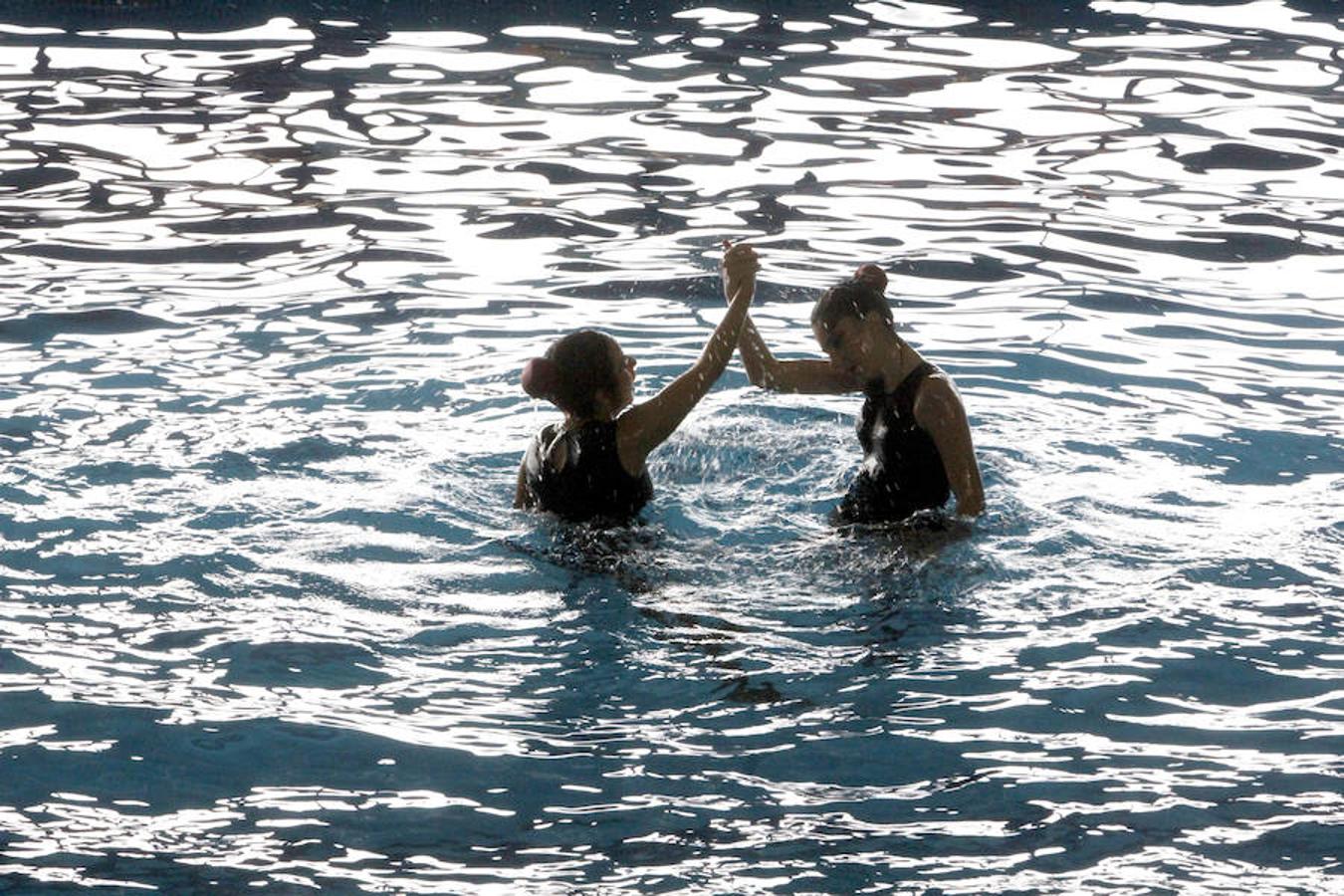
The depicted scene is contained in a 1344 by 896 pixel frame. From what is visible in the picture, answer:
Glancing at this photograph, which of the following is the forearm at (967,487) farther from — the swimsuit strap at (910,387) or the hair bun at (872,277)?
the hair bun at (872,277)

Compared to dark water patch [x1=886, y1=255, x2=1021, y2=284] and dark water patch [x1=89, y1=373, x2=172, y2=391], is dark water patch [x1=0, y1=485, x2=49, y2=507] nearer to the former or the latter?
dark water patch [x1=89, y1=373, x2=172, y2=391]

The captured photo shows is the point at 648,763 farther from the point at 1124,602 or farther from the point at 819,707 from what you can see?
the point at 1124,602

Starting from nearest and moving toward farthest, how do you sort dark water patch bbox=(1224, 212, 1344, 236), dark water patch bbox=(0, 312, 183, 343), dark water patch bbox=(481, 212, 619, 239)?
dark water patch bbox=(0, 312, 183, 343) → dark water patch bbox=(1224, 212, 1344, 236) → dark water patch bbox=(481, 212, 619, 239)

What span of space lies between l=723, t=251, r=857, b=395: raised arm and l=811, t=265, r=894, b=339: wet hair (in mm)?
766

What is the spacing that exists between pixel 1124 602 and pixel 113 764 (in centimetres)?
299

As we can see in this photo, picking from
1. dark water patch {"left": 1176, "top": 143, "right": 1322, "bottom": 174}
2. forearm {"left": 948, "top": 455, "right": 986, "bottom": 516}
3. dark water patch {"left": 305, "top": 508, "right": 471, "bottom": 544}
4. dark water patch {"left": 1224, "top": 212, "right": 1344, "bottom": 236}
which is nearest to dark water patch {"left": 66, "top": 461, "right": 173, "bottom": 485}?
dark water patch {"left": 305, "top": 508, "right": 471, "bottom": 544}

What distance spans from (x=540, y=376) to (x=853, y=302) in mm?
1056

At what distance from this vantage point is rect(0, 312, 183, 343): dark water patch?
8.70 m

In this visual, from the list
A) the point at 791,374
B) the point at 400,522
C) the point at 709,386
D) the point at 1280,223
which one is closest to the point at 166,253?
the point at 400,522

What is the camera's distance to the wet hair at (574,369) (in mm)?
5957

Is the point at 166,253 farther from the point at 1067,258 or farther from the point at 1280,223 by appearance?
the point at 1280,223

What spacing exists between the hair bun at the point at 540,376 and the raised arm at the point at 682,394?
0.99ft

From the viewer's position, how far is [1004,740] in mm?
4805

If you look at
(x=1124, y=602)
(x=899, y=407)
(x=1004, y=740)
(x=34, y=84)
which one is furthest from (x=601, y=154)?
(x=1004, y=740)
